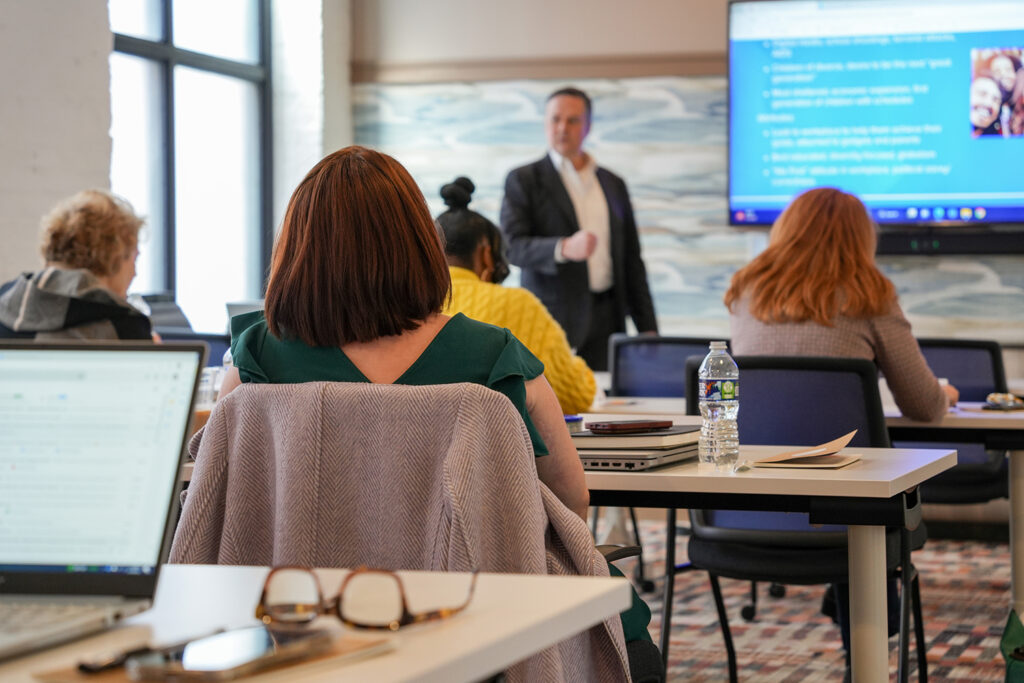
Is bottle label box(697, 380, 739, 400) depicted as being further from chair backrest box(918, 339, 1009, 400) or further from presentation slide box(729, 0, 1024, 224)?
presentation slide box(729, 0, 1024, 224)

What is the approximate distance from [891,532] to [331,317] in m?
1.46

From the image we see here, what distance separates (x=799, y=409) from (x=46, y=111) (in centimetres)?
330

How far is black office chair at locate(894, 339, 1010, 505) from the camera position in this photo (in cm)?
371

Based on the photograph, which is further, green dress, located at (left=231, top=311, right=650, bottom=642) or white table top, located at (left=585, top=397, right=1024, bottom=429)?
white table top, located at (left=585, top=397, right=1024, bottom=429)

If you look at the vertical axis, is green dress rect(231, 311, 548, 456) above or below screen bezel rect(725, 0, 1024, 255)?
below

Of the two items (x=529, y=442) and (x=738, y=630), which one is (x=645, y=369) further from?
(x=529, y=442)

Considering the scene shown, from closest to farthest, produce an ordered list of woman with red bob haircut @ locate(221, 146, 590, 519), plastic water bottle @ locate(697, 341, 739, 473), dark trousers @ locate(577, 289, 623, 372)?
1. woman with red bob haircut @ locate(221, 146, 590, 519)
2. plastic water bottle @ locate(697, 341, 739, 473)
3. dark trousers @ locate(577, 289, 623, 372)

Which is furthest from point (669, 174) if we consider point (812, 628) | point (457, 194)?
point (457, 194)

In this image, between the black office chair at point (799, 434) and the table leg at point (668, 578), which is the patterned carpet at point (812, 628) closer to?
the table leg at point (668, 578)

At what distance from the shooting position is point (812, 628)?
378 cm

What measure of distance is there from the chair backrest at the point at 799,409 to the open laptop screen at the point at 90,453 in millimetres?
1718

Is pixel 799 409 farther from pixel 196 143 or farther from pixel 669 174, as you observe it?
pixel 196 143

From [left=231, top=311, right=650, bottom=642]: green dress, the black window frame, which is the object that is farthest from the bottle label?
the black window frame

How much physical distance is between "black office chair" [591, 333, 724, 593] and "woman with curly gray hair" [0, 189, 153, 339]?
1356 millimetres
